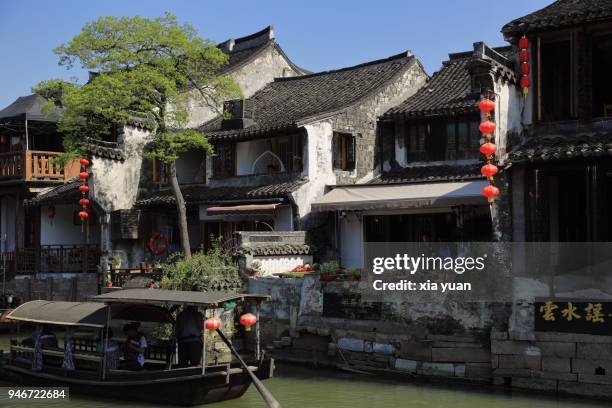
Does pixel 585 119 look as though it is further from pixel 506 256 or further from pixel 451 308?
pixel 451 308

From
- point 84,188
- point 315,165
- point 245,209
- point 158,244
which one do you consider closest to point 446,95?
point 315,165

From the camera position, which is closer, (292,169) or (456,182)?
(456,182)

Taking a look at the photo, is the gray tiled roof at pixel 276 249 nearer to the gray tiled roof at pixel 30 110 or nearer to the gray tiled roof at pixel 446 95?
the gray tiled roof at pixel 446 95

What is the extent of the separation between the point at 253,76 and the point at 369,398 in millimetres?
15972

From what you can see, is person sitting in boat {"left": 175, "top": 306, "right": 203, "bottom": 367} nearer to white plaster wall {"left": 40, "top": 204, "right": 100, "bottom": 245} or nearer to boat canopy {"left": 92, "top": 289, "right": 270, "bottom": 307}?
boat canopy {"left": 92, "top": 289, "right": 270, "bottom": 307}

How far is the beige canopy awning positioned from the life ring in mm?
5462

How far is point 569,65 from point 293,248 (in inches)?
330

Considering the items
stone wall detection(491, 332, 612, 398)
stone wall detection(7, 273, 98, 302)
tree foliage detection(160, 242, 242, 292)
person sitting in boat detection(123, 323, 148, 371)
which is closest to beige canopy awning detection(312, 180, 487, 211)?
tree foliage detection(160, 242, 242, 292)

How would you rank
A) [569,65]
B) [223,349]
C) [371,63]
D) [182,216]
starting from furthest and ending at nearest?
[371,63]
[182,216]
[223,349]
[569,65]

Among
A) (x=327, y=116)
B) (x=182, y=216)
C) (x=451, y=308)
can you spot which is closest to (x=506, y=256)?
(x=451, y=308)

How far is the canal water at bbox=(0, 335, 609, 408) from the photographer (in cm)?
1346

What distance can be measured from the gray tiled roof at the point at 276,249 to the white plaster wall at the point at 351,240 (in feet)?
→ 4.86

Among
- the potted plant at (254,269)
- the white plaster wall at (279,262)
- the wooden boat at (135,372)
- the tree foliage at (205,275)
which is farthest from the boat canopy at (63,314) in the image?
the white plaster wall at (279,262)

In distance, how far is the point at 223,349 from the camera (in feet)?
60.2
